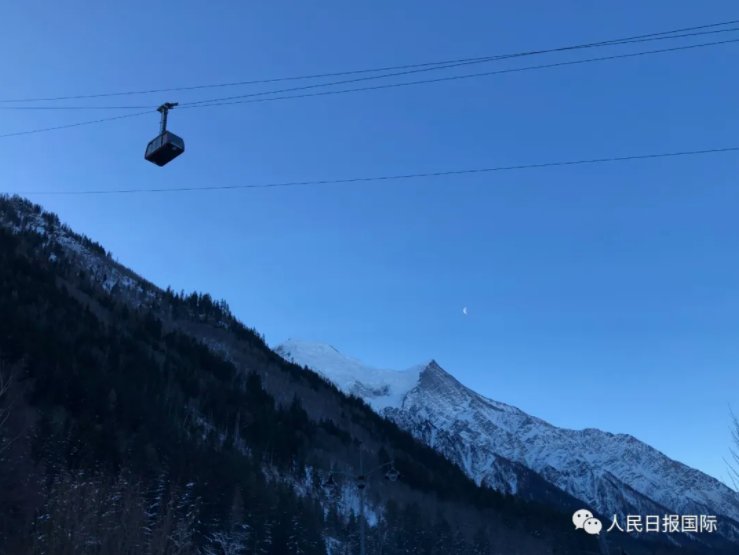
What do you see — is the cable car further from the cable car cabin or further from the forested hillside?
the forested hillside

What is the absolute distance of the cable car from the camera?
44.3 feet

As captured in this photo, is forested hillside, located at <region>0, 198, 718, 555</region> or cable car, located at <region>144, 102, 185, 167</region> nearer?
cable car, located at <region>144, 102, 185, 167</region>

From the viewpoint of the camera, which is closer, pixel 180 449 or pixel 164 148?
pixel 164 148

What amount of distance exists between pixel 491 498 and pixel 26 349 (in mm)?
97470

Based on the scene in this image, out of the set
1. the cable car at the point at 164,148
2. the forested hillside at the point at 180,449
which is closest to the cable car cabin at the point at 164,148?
the cable car at the point at 164,148

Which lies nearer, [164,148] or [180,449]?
[164,148]

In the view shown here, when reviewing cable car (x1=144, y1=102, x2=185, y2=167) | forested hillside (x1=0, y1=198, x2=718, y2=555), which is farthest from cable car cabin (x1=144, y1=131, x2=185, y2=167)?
forested hillside (x1=0, y1=198, x2=718, y2=555)

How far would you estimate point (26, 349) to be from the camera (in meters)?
98.1

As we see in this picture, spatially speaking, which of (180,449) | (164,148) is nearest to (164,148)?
(164,148)

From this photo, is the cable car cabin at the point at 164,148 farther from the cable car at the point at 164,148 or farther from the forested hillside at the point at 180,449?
the forested hillside at the point at 180,449

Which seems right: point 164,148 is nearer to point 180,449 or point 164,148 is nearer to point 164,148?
point 164,148

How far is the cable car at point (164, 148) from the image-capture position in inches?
531

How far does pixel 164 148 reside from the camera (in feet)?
44.5

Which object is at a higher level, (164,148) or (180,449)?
(164,148)
